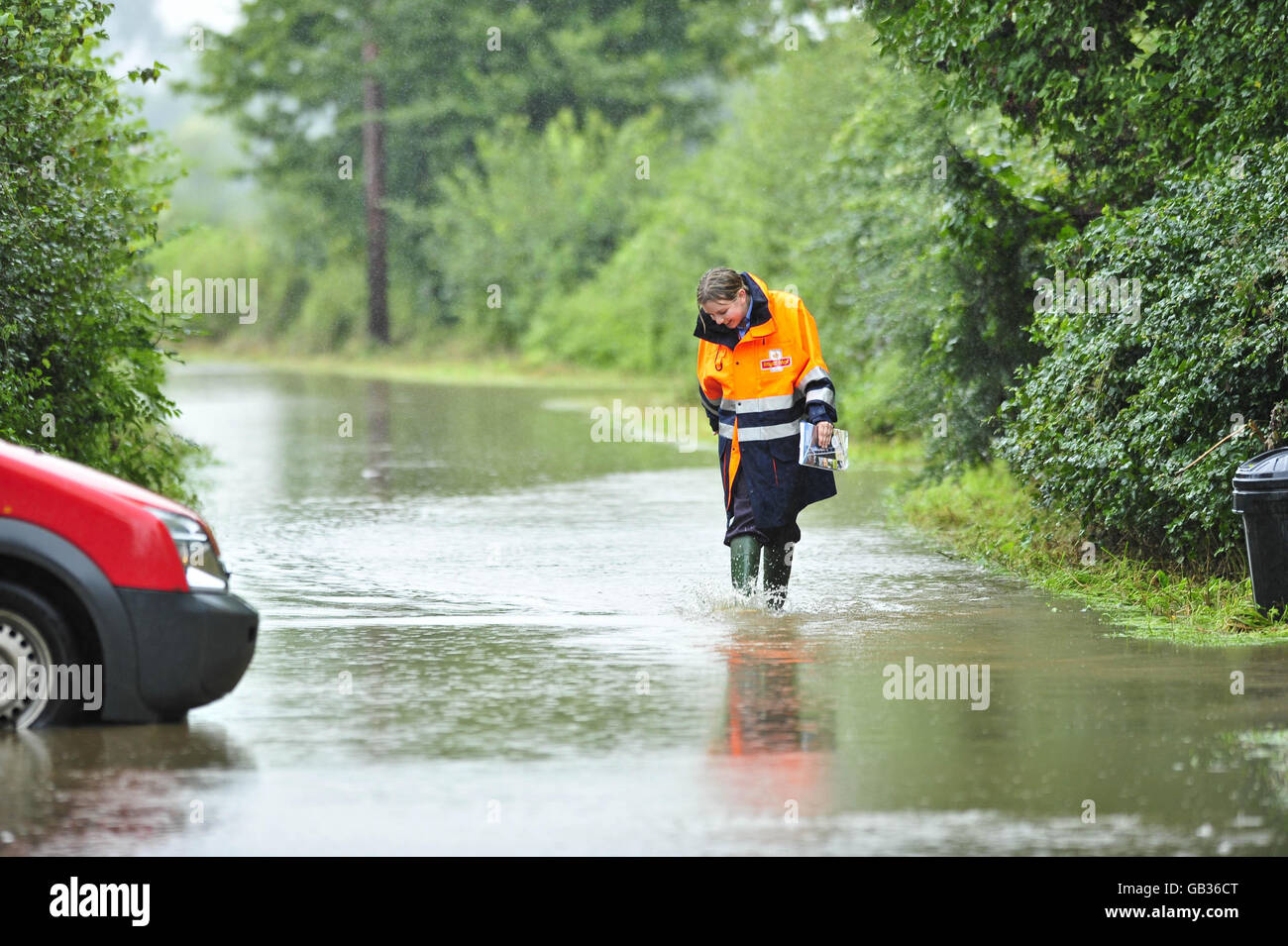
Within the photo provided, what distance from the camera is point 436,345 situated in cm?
5562

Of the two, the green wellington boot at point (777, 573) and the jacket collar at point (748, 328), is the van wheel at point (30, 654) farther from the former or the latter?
the green wellington boot at point (777, 573)

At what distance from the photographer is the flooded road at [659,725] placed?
6.58m

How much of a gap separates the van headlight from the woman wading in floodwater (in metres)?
3.24

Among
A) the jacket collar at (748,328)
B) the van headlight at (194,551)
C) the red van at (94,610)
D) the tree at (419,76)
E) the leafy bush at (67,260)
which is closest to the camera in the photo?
the red van at (94,610)

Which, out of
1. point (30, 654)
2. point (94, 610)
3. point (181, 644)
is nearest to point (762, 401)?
point (181, 644)

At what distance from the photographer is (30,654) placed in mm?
7906

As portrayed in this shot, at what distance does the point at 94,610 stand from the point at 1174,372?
6175 millimetres

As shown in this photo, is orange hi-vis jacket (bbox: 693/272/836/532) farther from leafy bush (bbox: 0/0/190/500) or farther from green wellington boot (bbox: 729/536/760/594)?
leafy bush (bbox: 0/0/190/500)

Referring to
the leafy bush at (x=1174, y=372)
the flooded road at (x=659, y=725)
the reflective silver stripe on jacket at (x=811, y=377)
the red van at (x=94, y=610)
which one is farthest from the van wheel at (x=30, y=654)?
the leafy bush at (x=1174, y=372)

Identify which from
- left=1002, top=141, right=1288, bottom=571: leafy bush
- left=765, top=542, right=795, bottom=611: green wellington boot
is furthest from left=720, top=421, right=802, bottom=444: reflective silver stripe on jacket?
left=1002, top=141, right=1288, bottom=571: leafy bush

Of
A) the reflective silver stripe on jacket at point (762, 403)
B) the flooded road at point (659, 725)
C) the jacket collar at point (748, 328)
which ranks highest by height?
the jacket collar at point (748, 328)

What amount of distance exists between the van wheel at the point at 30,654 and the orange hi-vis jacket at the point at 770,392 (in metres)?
4.03
